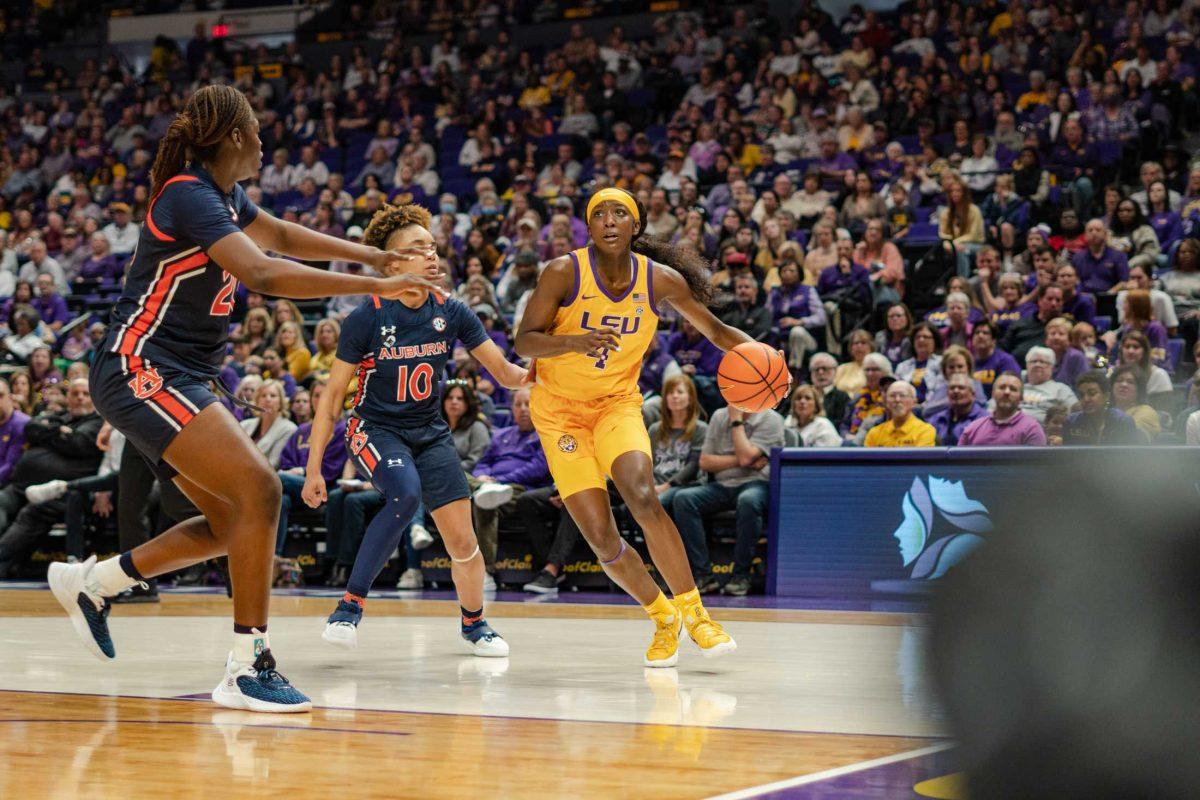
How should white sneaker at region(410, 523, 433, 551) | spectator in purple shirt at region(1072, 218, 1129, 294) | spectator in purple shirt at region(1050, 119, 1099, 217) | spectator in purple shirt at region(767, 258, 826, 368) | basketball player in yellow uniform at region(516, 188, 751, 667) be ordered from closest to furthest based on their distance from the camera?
1. basketball player in yellow uniform at region(516, 188, 751, 667)
2. white sneaker at region(410, 523, 433, 551)
3. spectator in purple shirt at region(1072, 218, 1129, 294)
4. spectator in purple shirt at region(767, 258, 826, 368)
5. spectator in purple shirt at region(1050, 119, 1099, 217)

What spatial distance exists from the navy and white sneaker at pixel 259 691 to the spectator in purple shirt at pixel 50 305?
1354cm

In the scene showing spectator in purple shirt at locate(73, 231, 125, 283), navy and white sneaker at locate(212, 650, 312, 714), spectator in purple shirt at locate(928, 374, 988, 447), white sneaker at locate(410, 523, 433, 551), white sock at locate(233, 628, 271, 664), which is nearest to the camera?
navy and white sneaker at locate(212, 650, 312, 714)

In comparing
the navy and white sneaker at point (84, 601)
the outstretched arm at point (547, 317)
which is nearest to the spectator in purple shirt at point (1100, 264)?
the outstretched arm at point (547, 317)

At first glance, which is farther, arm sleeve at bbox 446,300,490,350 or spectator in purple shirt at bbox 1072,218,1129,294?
spectator in purple shirt at bbox 1072,218,1129,294

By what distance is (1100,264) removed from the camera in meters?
12.2

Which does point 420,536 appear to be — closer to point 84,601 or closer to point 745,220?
point 84,601

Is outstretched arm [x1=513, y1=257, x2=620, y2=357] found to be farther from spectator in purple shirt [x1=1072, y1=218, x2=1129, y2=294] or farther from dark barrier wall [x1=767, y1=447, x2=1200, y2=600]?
spectator in purple shirt [x1=1072, y1=218, x2=1129, y2=294]

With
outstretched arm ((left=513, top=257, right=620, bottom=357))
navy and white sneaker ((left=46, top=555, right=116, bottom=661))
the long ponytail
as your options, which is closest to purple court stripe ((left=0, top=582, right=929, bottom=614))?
the long ponytail

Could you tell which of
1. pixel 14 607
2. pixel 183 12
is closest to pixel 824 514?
pixel 14 607

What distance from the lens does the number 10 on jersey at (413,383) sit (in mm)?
6289

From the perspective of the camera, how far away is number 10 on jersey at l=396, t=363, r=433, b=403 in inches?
248

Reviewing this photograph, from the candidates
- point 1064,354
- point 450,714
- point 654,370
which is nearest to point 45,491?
point 654,370

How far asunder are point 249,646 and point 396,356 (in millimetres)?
1999

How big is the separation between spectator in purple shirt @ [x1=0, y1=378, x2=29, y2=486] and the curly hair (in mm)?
7517
